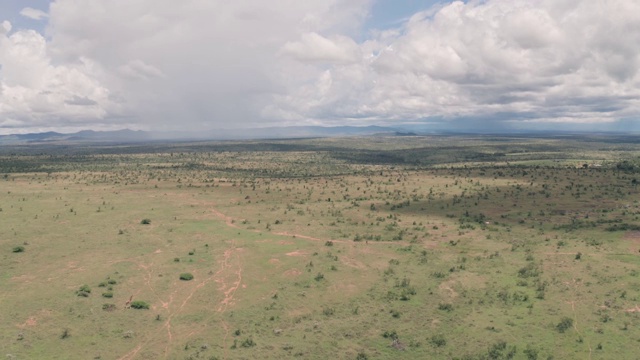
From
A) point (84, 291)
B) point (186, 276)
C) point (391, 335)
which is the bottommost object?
point (391, 335)

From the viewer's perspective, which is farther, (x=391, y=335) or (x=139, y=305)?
(x=139, y=305)

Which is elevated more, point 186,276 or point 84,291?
point 84,291

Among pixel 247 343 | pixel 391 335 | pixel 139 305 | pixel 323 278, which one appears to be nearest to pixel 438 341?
pixel 391 335

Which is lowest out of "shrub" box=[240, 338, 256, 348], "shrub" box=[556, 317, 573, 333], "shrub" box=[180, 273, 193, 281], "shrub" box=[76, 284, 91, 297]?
"shrub" box=[240, 338, 256, 348]

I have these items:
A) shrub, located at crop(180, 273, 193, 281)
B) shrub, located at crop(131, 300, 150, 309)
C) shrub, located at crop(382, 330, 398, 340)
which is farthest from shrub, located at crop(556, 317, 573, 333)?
shrub, located at crop(131, 300, 150, 309)

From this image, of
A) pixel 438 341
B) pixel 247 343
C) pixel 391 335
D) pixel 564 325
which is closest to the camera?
pixel 438 341

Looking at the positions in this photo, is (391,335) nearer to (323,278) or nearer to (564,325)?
(323,278)

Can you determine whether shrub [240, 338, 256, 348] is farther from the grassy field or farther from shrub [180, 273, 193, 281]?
shrub [180, 273, 193, 281]

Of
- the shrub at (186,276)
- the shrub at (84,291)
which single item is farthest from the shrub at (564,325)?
the shrub at (84,291)

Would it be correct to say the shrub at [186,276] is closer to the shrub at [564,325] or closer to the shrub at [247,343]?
the shrub at [247,343]
